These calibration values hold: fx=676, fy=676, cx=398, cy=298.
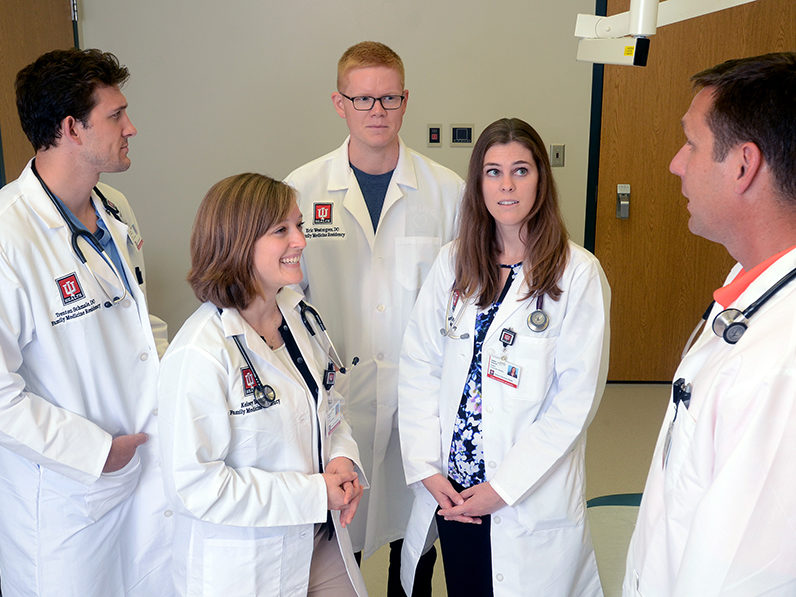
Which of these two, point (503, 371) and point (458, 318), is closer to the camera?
point (503, 371)

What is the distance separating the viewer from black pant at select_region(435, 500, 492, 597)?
170 centimetres

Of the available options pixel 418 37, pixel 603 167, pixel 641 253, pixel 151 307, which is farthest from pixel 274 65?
pixel 641 253

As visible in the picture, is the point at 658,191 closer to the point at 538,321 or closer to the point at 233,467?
the point at 538,321

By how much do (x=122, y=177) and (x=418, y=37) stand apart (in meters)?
1.84

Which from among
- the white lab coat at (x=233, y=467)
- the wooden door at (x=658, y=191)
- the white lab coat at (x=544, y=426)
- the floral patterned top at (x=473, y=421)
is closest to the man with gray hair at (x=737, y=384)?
the white lab coat at (x=544, y=426)

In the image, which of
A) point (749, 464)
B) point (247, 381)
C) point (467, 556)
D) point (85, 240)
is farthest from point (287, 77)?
point (749, 464)

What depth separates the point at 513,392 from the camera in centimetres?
163

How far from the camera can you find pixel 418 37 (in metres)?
3.73

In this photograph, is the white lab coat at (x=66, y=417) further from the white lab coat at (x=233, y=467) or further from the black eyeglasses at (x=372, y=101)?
the black eyeglasses at (x=372, y=101)

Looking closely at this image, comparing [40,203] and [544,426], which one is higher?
[40,203]

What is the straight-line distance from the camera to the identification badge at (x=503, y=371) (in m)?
1.63

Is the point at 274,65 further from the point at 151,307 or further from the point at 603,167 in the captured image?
the point at 603,167

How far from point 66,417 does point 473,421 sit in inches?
37.6

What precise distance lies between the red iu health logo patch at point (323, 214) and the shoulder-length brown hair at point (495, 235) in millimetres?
446
